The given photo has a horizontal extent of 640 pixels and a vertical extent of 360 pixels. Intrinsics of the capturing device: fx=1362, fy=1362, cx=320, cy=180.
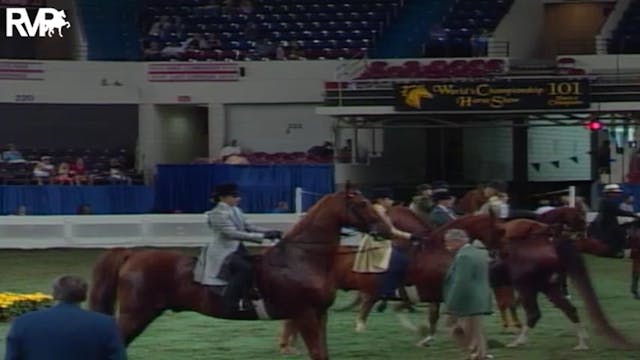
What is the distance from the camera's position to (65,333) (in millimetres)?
6840

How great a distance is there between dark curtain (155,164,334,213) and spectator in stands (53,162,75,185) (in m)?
2.44

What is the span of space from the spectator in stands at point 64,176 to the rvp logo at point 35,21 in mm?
6562

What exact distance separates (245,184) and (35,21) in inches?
489

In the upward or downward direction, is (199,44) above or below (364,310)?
above

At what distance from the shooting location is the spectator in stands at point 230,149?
1550 inches

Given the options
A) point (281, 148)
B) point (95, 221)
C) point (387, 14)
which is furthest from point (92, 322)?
point (387, 14)

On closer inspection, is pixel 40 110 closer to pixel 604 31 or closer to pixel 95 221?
pixel 95 221

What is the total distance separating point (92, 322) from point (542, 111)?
2870cm

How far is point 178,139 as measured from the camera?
143 feet

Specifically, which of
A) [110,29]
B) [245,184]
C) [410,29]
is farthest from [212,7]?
[245,184]

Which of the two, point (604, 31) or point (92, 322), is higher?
point (604, 31)

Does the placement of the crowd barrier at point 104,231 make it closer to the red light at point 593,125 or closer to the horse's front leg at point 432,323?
the red light at point 593,125

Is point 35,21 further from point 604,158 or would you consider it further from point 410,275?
point 410,275

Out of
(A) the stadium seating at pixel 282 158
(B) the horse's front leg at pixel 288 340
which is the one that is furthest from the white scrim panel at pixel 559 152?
(B) the horse's front leg at pixel 288 340
